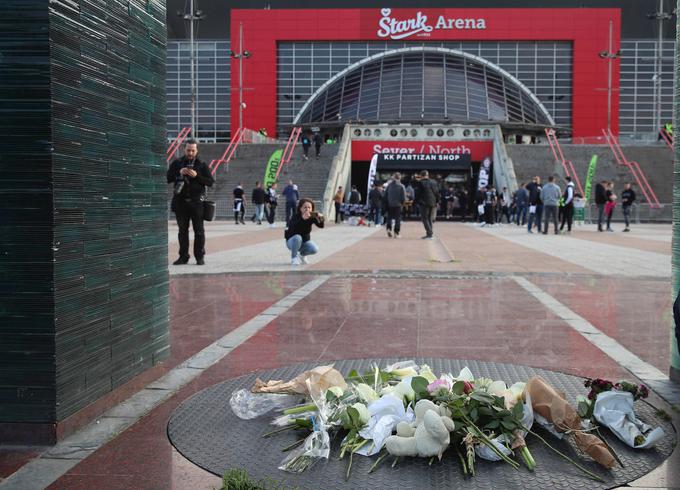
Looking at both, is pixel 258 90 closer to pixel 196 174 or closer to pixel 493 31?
pixel 493 31

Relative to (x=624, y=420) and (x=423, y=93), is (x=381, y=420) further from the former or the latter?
(x=423, y=93)

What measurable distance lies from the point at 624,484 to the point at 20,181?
8.86 ft

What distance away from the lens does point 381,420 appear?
306 cm

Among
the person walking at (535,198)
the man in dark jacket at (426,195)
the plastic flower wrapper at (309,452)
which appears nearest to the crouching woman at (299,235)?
the man in dark jacket at (426,195)

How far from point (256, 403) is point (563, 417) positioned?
1.43 metres

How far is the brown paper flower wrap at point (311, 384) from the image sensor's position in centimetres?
346

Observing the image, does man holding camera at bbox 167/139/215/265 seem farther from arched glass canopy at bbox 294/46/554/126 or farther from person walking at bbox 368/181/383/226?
arched glass canopy at bbox 294/46/554/126

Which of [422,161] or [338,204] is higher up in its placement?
[422,161]

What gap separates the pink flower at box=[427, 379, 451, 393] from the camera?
10.6ft

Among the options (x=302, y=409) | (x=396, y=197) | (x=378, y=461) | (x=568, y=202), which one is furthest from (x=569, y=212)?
(x=378, y=461)

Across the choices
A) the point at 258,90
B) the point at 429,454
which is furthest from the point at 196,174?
the point at 258,90

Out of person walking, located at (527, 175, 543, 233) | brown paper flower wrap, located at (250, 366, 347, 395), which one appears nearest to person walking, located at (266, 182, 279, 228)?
person walking, located at (527, 175, 543, 233)

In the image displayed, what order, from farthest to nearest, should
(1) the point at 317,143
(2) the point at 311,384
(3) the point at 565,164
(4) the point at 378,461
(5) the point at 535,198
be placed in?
(1) the point at 317,143 < (3) the point at 565,164 < (5) the point at 535,198 < (2) the point at 311,384 < (4) the point at 378,461

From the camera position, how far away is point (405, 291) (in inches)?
335
